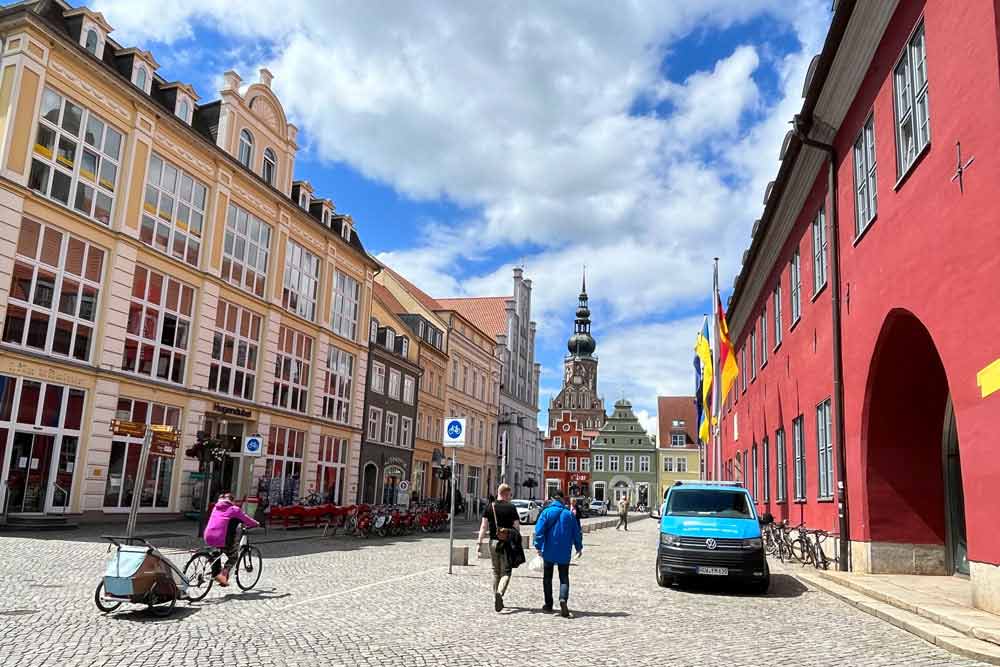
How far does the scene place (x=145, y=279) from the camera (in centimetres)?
2617

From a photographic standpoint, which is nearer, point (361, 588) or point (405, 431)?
point (361, 588)

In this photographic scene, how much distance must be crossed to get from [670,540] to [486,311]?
66368 millimetres

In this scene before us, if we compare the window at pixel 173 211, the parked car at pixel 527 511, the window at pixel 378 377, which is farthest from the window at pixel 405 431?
the window at pixel 173 211

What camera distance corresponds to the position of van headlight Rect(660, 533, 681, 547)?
1374cm

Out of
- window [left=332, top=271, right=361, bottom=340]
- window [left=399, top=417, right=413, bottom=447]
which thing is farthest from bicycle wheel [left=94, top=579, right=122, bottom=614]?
window [left=399, top=417, right=413, bottom=447]

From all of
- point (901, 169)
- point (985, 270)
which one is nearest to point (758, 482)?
point (901, 169)

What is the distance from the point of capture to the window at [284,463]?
3316cm

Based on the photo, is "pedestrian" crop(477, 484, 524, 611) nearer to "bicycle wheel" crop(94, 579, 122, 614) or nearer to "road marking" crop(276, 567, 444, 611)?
"road marking" crop(276, 567, 444, 611)

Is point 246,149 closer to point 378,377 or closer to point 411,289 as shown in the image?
point 378,377

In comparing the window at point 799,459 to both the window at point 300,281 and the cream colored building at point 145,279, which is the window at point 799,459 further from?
the window at point 300,281

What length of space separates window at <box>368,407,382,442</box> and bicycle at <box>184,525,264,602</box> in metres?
30.6

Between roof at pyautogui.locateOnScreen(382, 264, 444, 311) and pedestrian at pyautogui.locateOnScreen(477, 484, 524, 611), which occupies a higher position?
roof at pyautogui.locateOnScreen(382, 264, 444, 311)

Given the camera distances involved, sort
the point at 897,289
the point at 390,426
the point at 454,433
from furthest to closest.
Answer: the point at 390,426
the point at 454,433
the point at 897,289

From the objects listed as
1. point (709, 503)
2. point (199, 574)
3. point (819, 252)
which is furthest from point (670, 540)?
point (819, 252)
